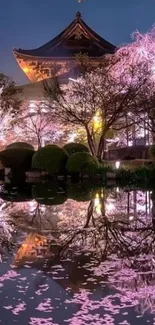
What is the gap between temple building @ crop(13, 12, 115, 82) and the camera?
3656cm

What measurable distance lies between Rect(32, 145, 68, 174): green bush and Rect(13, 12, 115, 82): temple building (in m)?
14.1

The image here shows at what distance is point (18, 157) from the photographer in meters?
23.1

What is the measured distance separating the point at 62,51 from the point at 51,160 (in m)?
18.1

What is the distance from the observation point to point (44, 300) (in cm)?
484

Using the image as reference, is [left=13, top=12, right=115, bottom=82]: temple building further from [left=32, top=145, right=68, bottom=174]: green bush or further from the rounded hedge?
[left=32, top=145, right=68, bottom=174]: green bush

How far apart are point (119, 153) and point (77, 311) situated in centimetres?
2313

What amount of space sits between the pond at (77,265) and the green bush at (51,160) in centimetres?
1002

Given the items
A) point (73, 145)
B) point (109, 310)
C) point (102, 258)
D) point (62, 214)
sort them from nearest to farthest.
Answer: point (109, 310), point (102, 258), point (62, 214), point (73, 145)

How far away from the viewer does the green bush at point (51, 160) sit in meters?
21.8

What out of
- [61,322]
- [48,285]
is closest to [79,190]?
[48,285]

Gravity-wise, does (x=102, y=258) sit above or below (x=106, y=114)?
below

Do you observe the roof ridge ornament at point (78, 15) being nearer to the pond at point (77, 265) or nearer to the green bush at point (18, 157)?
the green bush at point (18, 157)

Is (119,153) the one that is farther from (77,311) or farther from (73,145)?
(77,311)

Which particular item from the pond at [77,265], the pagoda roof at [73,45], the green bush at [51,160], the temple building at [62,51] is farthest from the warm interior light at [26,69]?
the pond at [77,265]
